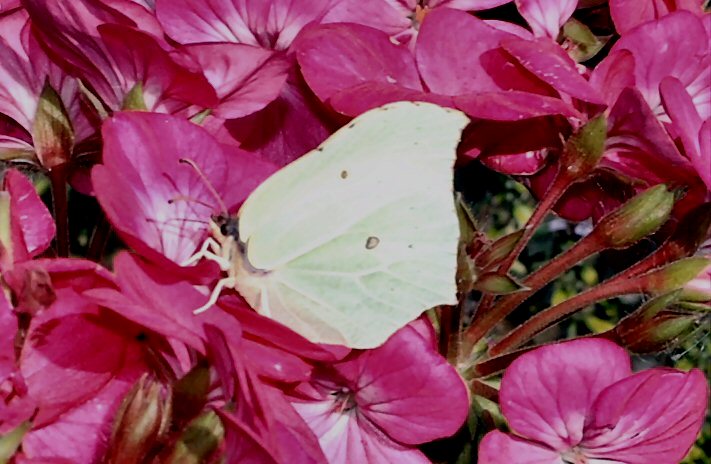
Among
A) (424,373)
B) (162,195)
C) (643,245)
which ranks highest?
(162,195)

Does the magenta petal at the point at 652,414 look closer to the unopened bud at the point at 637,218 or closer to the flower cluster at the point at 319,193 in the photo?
the flower cluster at the point at 319,193

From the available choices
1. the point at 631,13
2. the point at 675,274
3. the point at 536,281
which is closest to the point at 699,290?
the point at 675,274

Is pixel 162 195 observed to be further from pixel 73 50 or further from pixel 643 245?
pixel 643 245

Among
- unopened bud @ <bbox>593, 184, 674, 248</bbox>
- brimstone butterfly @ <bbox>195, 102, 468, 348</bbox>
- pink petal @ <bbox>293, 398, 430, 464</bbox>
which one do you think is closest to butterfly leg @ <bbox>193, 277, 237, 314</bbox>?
brimstone butterfly @ <bbox>195, 102, 468, 348</bbox>

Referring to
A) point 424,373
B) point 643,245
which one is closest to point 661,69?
point 643,245

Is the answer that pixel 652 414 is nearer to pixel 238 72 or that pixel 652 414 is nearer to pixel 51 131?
pixel 238 72

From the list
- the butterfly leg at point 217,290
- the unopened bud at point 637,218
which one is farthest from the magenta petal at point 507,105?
the butterfly leg at point 217,290

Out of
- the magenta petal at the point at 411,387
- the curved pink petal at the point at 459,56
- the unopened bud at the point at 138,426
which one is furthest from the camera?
the curved pink petal at the point at 459,56
